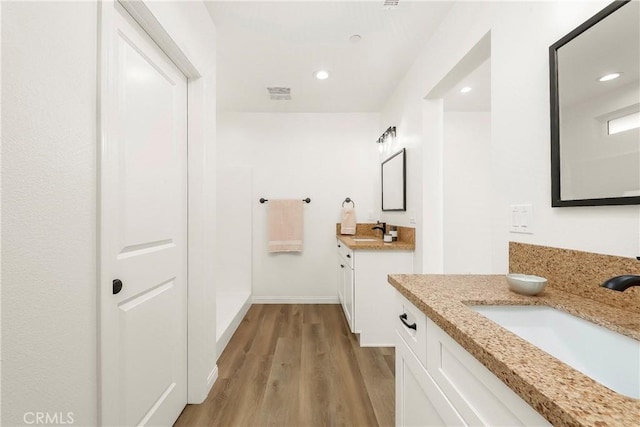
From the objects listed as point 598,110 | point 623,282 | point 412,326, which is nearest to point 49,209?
point 412,326

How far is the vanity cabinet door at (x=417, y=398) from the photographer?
75cm

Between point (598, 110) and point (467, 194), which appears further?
point (467, 194)

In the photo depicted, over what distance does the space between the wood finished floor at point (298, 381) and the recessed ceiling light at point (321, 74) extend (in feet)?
8.07

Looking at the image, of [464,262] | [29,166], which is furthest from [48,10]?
[464,262]

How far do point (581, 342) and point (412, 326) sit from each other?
46cm

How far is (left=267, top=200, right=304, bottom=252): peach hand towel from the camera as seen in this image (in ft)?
11.5

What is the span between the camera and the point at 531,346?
58cm

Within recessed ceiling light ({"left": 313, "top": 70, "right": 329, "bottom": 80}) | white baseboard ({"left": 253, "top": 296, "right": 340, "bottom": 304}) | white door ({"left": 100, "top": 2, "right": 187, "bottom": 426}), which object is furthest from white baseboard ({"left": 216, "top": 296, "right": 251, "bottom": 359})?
recessed ceiling light ({"left": 313, "top": 70, "right": 329, "bottom": 80})

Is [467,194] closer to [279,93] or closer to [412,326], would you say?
[279,93]

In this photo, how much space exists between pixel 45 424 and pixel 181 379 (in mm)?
921

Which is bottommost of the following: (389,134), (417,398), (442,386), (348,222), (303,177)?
(417,398)

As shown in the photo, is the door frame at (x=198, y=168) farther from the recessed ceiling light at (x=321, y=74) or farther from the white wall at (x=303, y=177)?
the white wall at (x=303, y=177)

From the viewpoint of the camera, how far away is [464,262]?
360 centimetres

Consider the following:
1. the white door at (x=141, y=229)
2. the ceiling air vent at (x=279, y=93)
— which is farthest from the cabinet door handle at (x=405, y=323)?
the ceiling air vent at (x=279, y=93)
